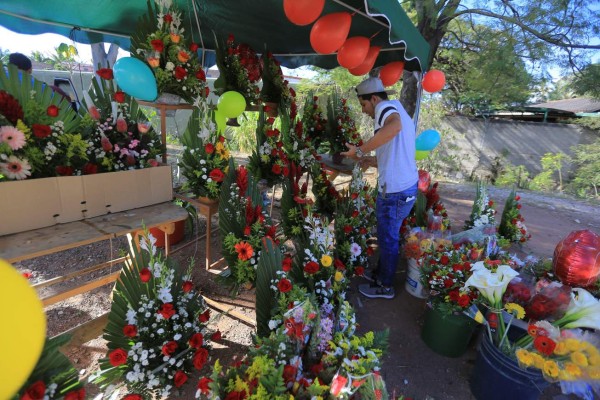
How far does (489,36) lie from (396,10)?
4.14 metres

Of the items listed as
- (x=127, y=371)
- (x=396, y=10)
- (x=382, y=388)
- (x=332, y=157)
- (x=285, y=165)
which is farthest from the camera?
(x=332, y=157)

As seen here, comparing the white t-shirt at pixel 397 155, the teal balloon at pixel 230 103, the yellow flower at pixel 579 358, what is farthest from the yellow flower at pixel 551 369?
the teal balloon at pixel 230 103

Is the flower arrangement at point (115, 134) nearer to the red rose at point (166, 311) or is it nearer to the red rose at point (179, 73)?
the red rose at point (179, 73)

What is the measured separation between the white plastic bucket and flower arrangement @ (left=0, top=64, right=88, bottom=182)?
2536 millimetres

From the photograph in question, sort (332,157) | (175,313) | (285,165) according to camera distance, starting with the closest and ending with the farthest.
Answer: (175,313), (285,165), (332,157)

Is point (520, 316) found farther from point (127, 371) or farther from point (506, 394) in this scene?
point (127, 371)

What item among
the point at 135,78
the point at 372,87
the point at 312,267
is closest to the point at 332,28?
the point at 372,87

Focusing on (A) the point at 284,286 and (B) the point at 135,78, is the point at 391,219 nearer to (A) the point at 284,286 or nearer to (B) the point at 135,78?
(A) the point at 284,286

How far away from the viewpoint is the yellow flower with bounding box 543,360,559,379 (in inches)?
54.3

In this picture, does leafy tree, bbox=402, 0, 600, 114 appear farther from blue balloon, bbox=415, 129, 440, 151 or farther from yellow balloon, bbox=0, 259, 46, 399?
yellow balloon, bbox=0, 259, 46, 399

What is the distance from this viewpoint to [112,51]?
521 centimetres

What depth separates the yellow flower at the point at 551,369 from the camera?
1.38m

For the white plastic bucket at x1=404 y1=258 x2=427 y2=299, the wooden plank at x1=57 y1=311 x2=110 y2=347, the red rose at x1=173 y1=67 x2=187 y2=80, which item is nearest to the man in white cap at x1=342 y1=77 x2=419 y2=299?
the white plastic bucket at x1=404 y1=258 x2=427 y2=299

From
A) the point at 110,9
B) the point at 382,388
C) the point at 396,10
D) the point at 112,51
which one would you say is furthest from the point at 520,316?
the point at 112,51
